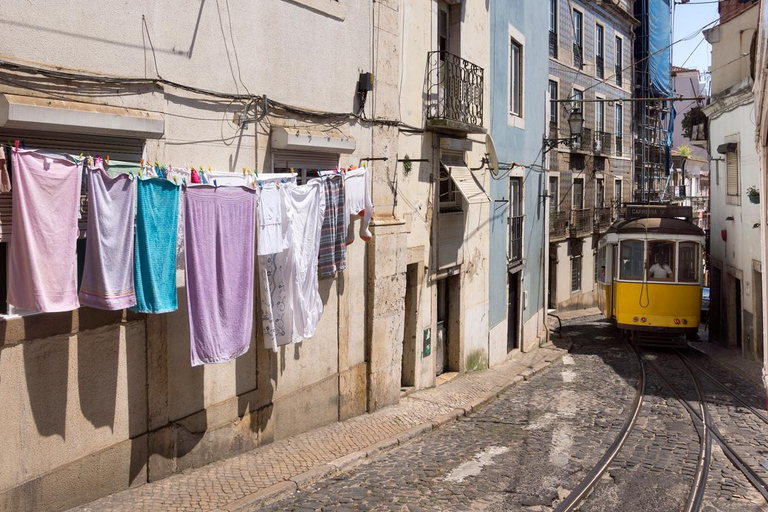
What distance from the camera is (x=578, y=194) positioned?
1238 inches

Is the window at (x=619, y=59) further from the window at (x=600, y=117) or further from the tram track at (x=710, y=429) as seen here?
the tram track at (x=710, y=429)

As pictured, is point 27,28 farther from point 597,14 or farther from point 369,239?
point 597,14

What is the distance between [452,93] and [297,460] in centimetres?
746

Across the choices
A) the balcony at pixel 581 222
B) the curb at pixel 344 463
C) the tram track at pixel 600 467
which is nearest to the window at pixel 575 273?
the balcony at pixel 581 222

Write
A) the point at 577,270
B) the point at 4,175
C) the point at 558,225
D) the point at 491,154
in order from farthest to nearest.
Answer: the point at 577,270 → the point at 558,225 → the point at 491,154 → the point at 4,175

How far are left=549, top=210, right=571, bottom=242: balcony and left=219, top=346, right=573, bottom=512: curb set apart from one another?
1625 cm

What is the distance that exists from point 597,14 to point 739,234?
1675 cm

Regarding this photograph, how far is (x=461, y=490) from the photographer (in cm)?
775

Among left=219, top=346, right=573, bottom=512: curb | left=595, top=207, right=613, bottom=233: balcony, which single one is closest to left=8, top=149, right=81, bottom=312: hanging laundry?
left=219, top=346, right=573, bottom=512: curb

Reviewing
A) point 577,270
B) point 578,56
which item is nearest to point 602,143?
point 578,56

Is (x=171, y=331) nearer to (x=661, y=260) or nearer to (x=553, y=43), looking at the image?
(x=661, y=260)

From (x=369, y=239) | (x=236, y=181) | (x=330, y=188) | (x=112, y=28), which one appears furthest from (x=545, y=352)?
(x=112, y=28)

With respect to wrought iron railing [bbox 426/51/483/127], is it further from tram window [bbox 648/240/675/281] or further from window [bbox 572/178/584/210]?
window [bbox 572/178/584/210]

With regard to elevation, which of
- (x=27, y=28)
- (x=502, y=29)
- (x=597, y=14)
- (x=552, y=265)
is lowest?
(x=552, y=265)
